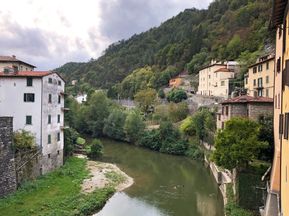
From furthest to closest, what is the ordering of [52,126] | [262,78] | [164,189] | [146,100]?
[146,100] → [262,78] → [52,126] → [164,189]

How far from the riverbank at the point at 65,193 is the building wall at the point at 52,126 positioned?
1.23m

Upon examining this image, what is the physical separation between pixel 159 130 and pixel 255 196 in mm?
38979

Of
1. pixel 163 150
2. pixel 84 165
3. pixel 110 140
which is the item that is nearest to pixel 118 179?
pixel 84 165

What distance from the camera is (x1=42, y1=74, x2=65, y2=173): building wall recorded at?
1446 inches

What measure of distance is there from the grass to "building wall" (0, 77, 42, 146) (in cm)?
474

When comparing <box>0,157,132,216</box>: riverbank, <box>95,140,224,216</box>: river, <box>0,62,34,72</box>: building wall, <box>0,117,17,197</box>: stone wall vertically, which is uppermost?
<box>0,62,34,72</box>: building wall

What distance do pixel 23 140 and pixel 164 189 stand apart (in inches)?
592

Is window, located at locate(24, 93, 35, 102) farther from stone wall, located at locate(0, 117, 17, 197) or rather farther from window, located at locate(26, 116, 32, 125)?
stone wall, located at locate(0, 117, 17, 197)

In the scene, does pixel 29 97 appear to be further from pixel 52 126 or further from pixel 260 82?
pixel 260 82

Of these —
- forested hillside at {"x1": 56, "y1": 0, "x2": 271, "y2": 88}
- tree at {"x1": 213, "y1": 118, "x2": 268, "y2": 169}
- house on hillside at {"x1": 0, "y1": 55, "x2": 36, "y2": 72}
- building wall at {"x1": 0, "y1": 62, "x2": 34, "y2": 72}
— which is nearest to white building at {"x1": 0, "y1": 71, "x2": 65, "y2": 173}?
house on hillside at {"x1": 0, "y1": 55, "x2": 36, "y2": 72}

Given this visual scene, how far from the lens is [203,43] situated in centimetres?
12281

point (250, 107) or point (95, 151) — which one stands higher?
point (250, 107)

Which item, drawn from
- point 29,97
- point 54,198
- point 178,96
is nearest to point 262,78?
point 29,97

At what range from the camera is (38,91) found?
1409 inches
